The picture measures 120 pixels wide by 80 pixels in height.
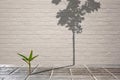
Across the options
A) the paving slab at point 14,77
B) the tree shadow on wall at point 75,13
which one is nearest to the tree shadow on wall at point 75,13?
the tree shadow on wall at point 75,13

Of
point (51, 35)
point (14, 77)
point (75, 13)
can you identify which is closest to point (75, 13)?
point (75, 13)

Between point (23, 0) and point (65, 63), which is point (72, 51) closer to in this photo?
point (65, 63)

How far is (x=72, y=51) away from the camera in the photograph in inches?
353

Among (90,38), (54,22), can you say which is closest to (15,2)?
(54,22)

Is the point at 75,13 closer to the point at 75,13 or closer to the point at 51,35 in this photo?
the point at 75,13

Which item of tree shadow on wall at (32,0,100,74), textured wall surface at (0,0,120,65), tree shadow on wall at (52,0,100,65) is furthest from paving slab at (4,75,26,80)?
tree shadow on wall at (52,0,100,65)

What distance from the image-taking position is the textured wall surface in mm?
8898

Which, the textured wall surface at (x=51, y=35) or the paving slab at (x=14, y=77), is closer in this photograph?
the paving slab at (x=14, y=77)

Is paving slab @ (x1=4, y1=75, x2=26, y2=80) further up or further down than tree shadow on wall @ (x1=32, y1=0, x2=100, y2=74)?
further down

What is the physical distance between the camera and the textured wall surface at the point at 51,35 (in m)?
8.90

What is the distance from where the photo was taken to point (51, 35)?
8.96 meters

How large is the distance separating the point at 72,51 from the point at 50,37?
79 centimetres

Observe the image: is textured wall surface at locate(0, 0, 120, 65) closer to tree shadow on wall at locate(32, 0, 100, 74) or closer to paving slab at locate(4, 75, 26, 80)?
tree shadow on wall at locate(32, 0, 100, 74)

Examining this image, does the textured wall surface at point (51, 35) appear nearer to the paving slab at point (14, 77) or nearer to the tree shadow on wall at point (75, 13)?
the tree shadow on wall at point (75, 13)
